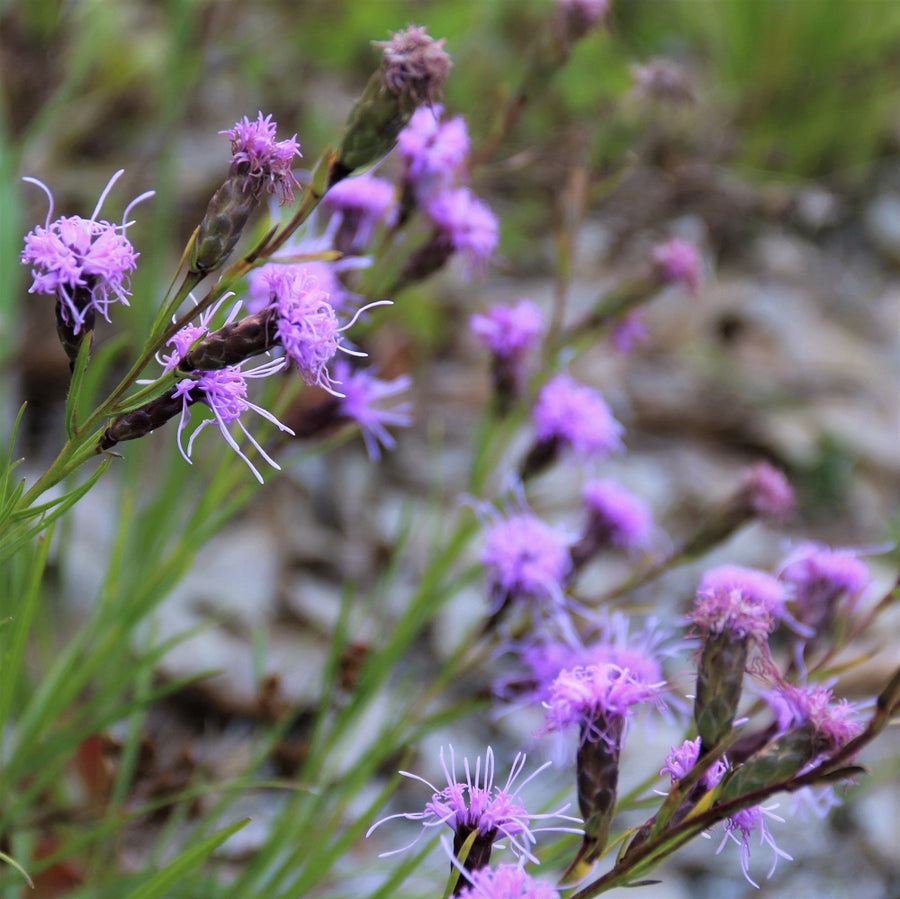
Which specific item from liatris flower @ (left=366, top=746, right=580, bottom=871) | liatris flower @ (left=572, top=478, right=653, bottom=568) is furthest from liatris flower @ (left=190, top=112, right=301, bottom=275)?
liatris flower @ (left=572, top=478, right=653, bottom=568)

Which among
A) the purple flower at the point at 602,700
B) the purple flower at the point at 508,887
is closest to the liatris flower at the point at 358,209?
the purple flower at the point at 602,700

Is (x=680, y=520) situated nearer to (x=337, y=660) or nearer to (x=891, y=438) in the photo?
(x=891, y=438)

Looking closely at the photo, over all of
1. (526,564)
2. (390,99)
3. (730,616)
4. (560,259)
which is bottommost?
(526,564)

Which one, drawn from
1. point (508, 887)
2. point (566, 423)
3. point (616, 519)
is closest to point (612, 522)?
point (616, 519)

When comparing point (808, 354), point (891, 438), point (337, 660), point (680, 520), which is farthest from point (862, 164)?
point (337, 660)

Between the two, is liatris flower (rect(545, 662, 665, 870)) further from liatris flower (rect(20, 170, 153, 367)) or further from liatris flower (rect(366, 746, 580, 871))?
liatris flower (rect(20, 170, 153, 367))

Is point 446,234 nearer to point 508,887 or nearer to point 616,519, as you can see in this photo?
point 616,519

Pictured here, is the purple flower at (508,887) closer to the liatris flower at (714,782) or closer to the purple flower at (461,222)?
the liatris flower at (714,782)
